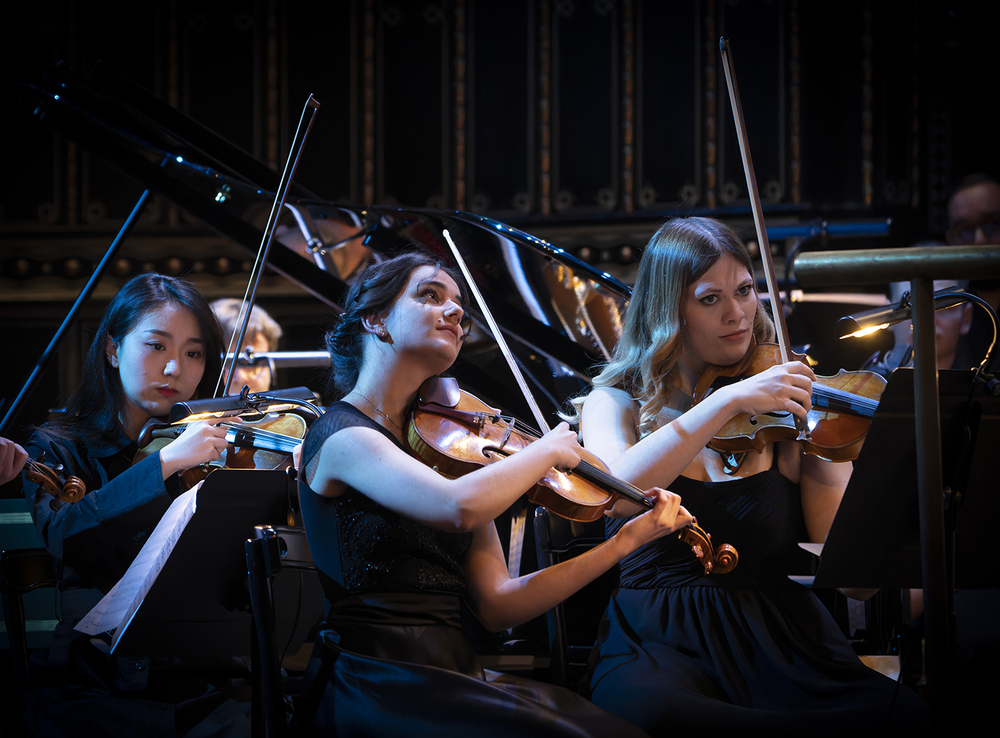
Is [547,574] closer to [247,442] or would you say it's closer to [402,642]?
[402,642]

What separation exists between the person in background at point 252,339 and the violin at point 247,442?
37 centimetres

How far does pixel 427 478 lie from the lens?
124 cm

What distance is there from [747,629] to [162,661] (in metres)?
1.27

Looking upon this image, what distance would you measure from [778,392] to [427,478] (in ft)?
1.96

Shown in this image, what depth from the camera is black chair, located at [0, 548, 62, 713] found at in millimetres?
1759

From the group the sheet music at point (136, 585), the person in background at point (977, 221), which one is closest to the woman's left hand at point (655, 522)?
the sheet music at point (136, 585)

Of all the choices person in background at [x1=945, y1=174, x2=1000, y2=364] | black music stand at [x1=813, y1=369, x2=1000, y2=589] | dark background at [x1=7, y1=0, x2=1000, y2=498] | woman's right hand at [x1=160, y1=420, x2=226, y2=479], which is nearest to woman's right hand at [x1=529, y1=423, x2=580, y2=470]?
black music stand at [x1=813, y1=369, x2=1000, y2=589]

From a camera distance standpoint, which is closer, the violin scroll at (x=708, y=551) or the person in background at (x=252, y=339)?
the violin scroll at (x=708, y=551)

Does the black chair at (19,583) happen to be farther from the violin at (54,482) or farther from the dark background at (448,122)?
the dark background at (448,122)

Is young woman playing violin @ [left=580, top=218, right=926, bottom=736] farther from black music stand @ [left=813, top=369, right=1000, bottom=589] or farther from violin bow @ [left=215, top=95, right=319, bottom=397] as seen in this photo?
violin bow @ [left=215, top=95, right=319, bottom=397]

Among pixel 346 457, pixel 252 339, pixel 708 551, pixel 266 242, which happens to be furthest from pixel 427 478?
pixel 252 339

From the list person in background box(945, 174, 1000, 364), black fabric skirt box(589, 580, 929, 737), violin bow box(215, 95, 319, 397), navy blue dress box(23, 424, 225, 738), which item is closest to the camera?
black fabric skirt box(589, 580, 929, 737)

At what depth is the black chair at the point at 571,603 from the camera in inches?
63.1

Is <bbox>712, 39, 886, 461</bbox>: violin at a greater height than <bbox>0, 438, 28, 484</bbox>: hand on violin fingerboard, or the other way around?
<bbox>712, 39, 886, 461</bbox>: violin
